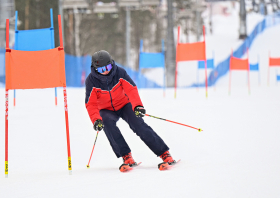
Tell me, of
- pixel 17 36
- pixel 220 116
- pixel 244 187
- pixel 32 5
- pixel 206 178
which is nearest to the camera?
pixel 244 187

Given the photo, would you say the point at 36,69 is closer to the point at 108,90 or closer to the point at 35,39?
the point at 108,90

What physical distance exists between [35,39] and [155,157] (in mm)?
4637

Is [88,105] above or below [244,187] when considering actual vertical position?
above

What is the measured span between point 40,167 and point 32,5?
1587 cm

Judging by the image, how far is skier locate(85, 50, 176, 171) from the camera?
392 cm

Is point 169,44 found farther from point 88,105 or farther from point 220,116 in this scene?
point 88,105

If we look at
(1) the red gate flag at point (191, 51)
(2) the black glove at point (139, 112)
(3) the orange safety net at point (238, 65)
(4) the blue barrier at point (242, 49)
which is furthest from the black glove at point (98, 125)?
(4) the blue barrier at point (242, 49)

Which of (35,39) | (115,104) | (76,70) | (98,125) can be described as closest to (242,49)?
(76,70)

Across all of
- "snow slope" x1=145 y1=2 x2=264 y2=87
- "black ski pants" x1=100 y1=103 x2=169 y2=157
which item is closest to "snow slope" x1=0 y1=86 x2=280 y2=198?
"black ski pants" x1=100 y1=103 x2=169 y2=157

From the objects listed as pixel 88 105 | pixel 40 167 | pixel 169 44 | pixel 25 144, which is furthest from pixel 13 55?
pixel 169 44

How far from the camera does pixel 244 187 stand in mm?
3012

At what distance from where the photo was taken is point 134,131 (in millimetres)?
4121

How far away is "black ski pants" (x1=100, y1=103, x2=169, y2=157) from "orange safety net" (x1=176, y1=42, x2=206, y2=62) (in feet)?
20.6

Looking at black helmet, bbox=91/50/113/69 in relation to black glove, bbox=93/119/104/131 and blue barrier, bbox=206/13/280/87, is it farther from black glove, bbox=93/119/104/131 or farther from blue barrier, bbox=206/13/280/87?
blue barrier, bbox=206/13/280/87
